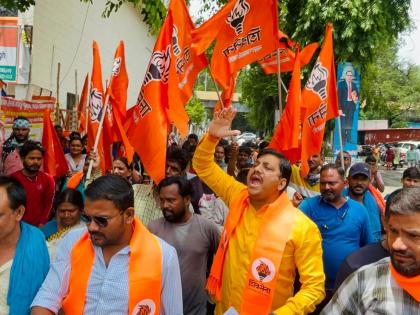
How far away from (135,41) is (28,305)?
22400 mm

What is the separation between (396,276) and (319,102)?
154 inches

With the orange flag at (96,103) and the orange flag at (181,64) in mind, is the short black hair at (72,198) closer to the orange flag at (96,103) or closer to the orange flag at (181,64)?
the orange flag at (181,64)

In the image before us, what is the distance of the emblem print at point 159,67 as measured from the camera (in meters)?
4.51

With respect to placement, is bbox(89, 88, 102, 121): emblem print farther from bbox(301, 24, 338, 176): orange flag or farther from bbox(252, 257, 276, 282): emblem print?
bbox(252, 257, 276, 282): emblem print

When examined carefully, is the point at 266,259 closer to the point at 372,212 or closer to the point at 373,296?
the point at 373,296

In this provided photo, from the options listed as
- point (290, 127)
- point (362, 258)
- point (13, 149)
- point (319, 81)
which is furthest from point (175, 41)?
point (362, 258)

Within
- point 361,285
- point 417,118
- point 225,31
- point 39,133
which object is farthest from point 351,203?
point 417,118

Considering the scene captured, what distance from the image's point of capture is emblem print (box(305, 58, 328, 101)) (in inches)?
222

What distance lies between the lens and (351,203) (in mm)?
3975

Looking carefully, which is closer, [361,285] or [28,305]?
[361,285]

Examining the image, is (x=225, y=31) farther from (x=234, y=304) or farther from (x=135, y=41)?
(x=135, y=41)

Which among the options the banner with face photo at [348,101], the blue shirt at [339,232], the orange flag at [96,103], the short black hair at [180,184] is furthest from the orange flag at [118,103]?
the banner with face photo at [348,101]

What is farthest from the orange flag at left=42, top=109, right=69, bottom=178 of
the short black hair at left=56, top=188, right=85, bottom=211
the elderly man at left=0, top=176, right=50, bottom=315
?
the elderly man at left=0, top=176, right=50, bottom=315

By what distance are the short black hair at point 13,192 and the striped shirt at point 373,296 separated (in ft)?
5.16
